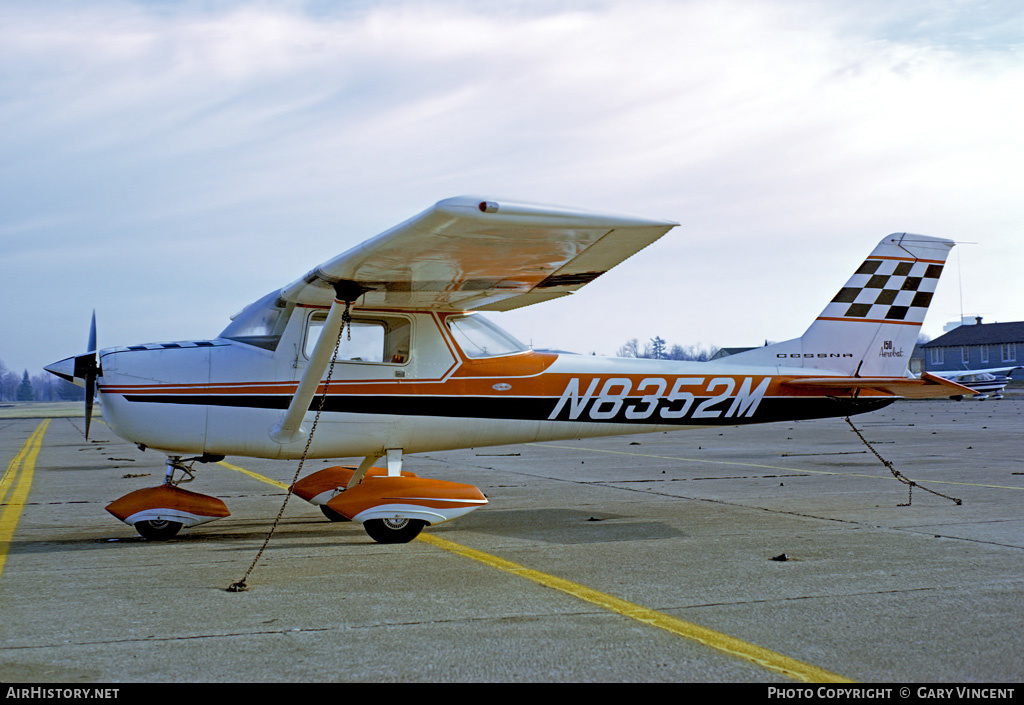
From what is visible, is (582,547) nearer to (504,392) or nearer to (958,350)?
(504,392)

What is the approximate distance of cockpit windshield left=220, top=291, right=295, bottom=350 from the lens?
7840mm

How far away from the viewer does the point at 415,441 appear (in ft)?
26.3

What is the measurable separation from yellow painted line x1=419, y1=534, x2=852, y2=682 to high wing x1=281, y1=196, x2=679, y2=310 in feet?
7.14

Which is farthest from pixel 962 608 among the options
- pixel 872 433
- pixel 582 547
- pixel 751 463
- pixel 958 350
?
pixel 958 350

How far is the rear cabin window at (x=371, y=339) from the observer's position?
7848 mm

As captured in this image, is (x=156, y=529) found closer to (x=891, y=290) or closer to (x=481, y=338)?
(x=481, y=338)

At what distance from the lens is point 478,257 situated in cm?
636

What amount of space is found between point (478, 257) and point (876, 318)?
15.9 feet

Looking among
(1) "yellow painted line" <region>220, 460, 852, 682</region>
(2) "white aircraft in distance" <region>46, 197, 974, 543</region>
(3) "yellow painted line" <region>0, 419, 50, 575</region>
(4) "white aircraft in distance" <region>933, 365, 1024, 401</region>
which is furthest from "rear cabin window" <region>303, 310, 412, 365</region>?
(4) "white aircraft in distance" <region>933, 365, 1024, 401</region>

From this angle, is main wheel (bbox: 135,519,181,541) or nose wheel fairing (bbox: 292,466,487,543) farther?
main wheel (bbox: 135,519,181,541)

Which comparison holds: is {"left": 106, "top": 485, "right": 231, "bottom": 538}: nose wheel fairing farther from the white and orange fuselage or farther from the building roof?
the building roof

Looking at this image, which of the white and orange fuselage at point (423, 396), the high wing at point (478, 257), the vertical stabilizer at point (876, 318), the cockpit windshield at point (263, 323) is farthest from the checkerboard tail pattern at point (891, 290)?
the cockpit windshield at point (263, 323)

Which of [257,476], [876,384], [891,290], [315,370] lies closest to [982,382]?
[891,290]
